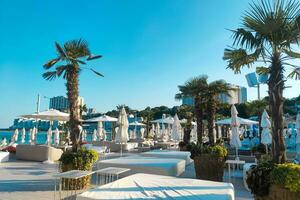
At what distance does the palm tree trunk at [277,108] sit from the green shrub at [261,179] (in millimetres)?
241

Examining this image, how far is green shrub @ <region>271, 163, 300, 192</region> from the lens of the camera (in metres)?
4.29

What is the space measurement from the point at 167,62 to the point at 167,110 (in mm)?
42294

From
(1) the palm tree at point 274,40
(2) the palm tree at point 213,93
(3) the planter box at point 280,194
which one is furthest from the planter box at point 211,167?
(2) the palm tree at point 213,93

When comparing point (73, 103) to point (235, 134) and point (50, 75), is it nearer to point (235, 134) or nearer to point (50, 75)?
point (50, 75)

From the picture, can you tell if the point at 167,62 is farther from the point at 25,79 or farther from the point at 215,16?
the point at 25,79

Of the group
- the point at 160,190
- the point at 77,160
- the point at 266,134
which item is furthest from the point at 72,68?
the point at 266,134

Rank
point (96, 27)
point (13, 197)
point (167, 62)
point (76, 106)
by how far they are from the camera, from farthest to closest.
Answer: point (167, 62)
point (96, 27)
point (76, 106)
point (13, 197)

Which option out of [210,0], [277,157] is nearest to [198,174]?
[277,157]

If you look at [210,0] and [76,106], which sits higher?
[210,0]

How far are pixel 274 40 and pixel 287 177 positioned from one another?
2543 mm

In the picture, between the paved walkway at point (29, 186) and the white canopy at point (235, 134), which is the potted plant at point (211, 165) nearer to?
the paved walkway at point (29, 186)

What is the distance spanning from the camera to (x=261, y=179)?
472 centimetres

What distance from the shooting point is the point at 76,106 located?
822 cm

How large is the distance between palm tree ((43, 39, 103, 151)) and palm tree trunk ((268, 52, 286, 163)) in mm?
5271
